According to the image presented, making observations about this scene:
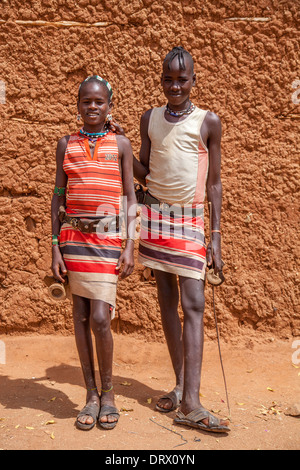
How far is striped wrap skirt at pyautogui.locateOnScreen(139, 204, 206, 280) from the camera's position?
3277mm

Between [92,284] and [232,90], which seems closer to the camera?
[92,284]

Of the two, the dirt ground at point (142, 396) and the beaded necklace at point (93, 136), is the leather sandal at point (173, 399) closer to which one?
the dirt ground at point (142, 396)

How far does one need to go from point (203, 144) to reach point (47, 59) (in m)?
1.63

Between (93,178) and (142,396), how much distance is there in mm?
1439

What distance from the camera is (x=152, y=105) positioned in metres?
4.30

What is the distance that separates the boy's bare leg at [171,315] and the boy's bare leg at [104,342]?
41cm

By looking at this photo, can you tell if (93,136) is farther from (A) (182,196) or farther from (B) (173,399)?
(B) (173,399)

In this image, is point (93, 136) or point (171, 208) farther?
point (171, 208)

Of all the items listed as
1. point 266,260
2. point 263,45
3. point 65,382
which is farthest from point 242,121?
point 65,382

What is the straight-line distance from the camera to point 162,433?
120 inches

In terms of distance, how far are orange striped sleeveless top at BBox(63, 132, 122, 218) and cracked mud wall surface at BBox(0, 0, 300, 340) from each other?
3.84 feet

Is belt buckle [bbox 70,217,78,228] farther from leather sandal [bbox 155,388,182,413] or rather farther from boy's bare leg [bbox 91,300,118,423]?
leather sandal [bbox 155,388,182,413]

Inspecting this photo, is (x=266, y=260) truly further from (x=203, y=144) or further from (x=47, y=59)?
(x=47, y=59)

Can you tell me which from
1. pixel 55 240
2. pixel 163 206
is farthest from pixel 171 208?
pixel 55 240
